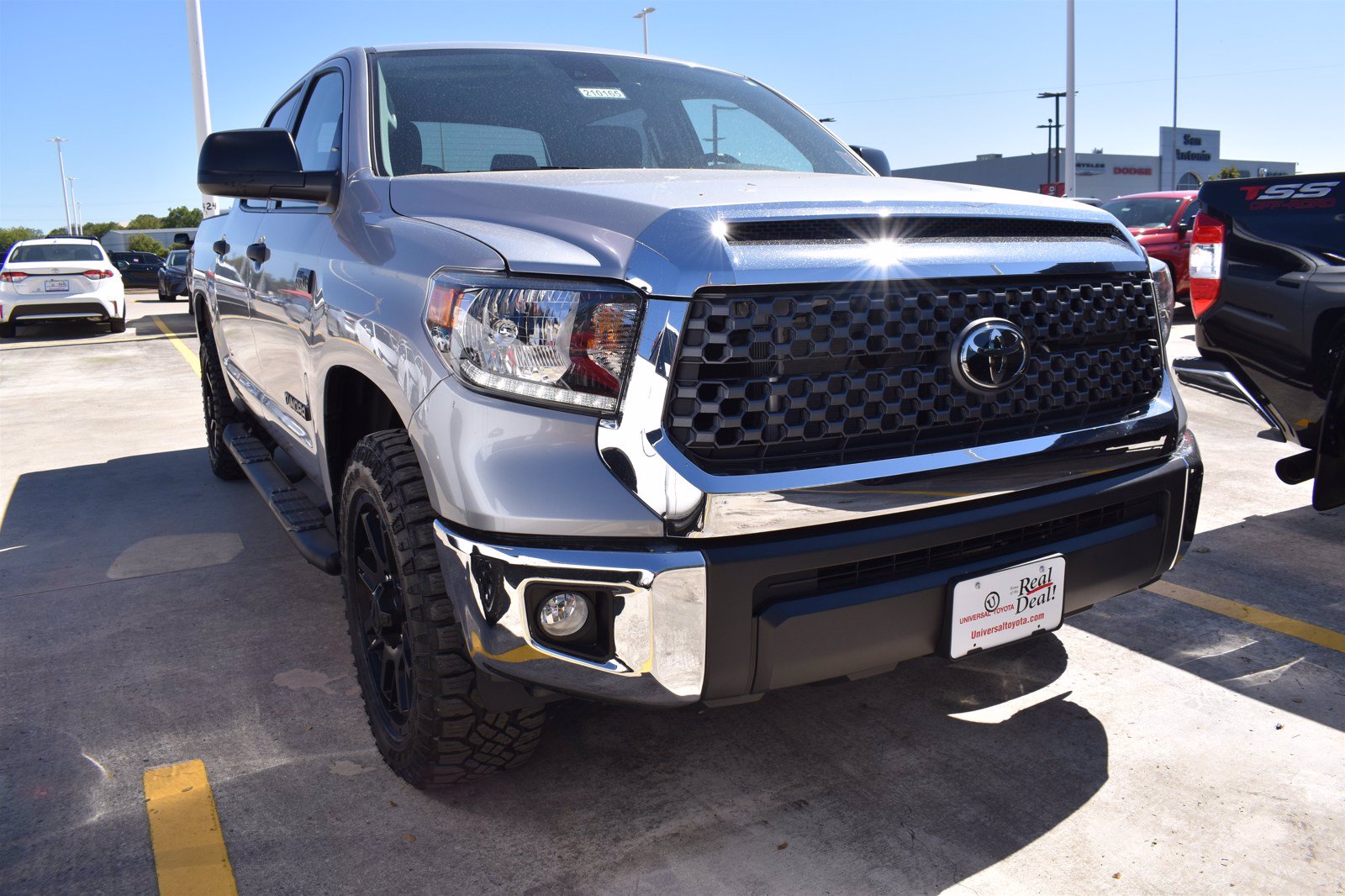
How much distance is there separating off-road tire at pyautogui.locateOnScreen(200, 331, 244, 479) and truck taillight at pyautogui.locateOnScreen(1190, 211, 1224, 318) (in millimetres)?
4344

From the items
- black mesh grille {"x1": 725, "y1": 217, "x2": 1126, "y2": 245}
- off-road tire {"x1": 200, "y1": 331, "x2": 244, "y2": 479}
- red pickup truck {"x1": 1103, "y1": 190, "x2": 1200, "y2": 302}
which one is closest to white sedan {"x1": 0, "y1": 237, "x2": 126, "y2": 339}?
off-road tire {"x1": 200, "y1": 331, "x2": 244, "y2": 479}

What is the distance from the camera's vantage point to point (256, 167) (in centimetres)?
295

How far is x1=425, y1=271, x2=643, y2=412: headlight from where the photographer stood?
6.53 feet

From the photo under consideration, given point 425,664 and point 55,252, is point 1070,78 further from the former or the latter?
point 425,664

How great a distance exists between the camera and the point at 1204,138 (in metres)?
65.8

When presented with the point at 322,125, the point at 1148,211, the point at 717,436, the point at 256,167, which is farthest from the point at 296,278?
the point at 1148,211

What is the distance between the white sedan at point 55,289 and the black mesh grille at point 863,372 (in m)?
15.8

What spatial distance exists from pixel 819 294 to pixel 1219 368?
2.37 metres

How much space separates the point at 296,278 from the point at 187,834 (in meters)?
1.63

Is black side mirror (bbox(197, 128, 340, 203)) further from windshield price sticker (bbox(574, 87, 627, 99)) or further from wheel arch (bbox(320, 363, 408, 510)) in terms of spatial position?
windshield price sticker (bbox(574, 87, 627, 99))

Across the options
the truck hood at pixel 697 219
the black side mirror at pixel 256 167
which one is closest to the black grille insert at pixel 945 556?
the truck hood at pixel 697 219

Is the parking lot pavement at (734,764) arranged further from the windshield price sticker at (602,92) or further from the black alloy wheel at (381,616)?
the windshield price sticker at (602,92)

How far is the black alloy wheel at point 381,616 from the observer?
8.37 ft

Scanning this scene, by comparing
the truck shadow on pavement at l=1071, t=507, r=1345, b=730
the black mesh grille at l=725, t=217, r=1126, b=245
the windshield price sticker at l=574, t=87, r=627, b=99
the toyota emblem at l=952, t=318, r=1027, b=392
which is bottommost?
the truck shadow on pavement at l=1071, t=507, r=1345, b=730
